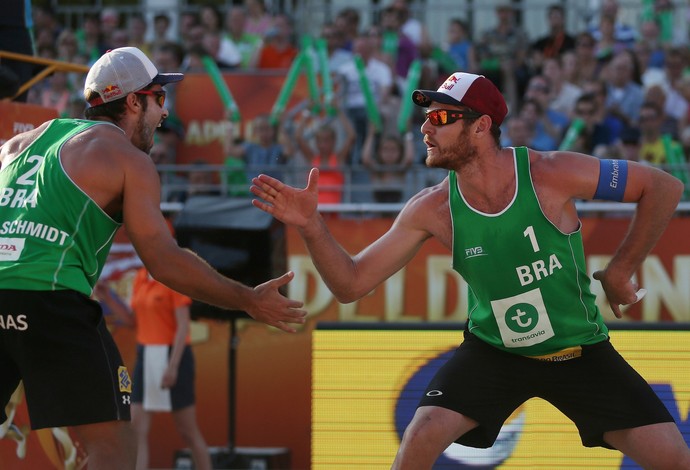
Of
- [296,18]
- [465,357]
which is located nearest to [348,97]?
[296,18]

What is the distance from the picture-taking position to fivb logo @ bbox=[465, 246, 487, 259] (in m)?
5.17

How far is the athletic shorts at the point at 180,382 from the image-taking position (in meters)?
8.90

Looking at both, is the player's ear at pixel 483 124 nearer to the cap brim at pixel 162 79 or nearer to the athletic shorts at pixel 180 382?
the cap brim at pixel 162 79

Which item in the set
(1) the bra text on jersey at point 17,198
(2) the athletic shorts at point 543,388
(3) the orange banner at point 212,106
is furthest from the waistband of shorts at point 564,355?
(3) the orange banner at point 212,106

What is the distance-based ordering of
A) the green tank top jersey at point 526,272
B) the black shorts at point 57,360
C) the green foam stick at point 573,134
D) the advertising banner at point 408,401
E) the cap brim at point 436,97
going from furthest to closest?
the green foam stick at point 573,134 < the advertising banner at point 408,401 < the cap brim at point 436,97 < the green tank top jersey at point 526,272 < the black shorts at point 57,360

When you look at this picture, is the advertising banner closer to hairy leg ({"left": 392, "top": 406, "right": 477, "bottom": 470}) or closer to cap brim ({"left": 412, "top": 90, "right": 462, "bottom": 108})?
hairy leg ({"left": 392, "top": 406, "right": 477, "bottom": 470})

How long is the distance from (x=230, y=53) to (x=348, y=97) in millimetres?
2340

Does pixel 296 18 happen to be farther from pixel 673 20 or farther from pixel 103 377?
pixel 103 377

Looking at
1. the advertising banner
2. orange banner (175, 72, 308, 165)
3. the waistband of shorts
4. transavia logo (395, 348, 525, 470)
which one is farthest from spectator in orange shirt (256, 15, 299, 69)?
the waistband of shorts

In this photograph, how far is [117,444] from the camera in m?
4.58

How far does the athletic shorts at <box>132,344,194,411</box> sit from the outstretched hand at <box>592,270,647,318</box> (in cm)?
454

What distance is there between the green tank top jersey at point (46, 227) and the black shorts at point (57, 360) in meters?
0.07

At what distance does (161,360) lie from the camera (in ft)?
30.0

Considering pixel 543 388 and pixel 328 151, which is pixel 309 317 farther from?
pixel 543 388
